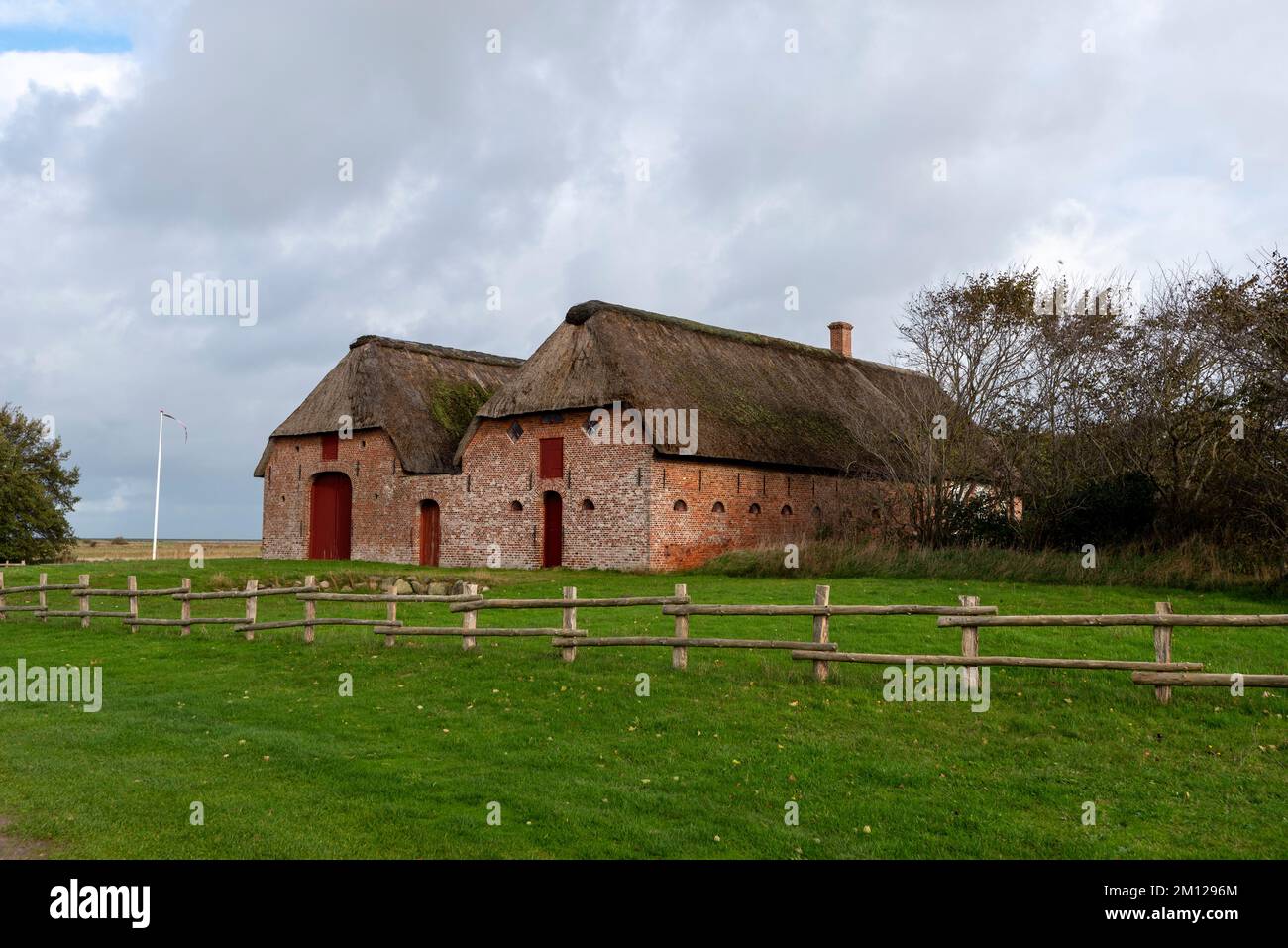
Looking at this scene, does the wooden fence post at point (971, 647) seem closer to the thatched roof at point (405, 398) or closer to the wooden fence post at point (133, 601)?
the wooden fence post at point (133, 601)

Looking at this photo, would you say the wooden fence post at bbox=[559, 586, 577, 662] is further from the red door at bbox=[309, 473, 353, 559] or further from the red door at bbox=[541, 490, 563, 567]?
the red door at bbox=[309, 473, 353, 559]

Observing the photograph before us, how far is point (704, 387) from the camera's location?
30.2 metres

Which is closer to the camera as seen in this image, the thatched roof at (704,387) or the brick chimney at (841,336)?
the thatched roof at (704,387)

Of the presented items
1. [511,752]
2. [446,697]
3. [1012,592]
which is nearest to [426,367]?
[1012,592]

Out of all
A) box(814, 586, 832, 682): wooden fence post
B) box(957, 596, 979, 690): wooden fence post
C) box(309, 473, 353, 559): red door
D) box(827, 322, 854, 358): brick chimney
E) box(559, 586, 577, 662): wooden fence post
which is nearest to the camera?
box(957, 596, 979, 690): wooden fence post

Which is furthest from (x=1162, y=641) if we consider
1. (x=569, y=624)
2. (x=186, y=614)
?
(x=186, y=614)

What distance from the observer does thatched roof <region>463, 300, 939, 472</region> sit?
28344mm

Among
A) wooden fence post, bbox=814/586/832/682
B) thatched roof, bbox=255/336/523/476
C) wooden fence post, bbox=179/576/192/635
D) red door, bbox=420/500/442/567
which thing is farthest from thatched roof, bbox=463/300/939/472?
wooden fence post, bbox=814/586/832/682

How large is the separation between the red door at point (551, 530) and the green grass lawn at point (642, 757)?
14050mm

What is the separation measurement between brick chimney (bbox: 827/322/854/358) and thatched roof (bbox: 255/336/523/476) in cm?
1345

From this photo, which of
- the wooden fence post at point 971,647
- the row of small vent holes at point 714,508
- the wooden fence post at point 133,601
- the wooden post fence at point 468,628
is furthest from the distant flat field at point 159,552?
the wooden fence post at point 971,647

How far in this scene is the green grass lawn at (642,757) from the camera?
7129 millimetres

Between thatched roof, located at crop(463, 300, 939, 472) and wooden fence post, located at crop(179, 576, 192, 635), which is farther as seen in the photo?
thatched roof, located at crop(463, 300, 939, 472)

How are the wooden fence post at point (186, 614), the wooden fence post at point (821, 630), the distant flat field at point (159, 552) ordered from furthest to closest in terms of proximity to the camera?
the distant flat field at point (159, 552) → the wooden fence post at point (186, 614) → the wooden fence post at point (821, 630)
